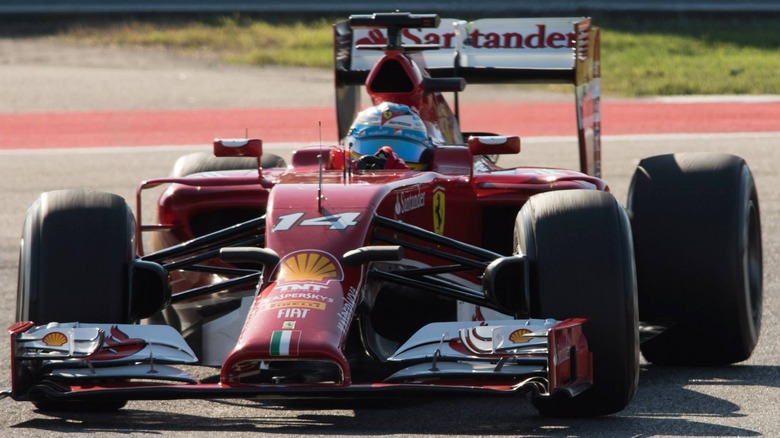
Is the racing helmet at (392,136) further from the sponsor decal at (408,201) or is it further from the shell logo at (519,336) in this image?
the shell logo at (519,336)

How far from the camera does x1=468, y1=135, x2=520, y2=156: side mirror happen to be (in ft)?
23.1

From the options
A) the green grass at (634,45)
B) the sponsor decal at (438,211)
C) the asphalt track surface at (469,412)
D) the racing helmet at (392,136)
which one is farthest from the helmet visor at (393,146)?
the green grass at (634,45)

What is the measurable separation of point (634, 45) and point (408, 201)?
62.8ft

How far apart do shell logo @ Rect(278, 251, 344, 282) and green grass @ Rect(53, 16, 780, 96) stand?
52.1 feet

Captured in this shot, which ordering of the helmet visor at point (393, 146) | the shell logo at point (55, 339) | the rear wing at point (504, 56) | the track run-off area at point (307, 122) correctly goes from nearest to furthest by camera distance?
the shell logo at point (55, 339), the helmet visor at point (393, 146), the rear wing at point (504, 56), the track run-off area at point (307, 122)

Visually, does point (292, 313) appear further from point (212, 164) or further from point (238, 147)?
point (212, 164)

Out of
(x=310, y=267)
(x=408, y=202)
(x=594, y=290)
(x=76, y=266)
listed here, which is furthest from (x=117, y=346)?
(x=594, y=290)

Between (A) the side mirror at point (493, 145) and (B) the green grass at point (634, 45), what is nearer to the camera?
(A) the side mirror at point (493, 145)

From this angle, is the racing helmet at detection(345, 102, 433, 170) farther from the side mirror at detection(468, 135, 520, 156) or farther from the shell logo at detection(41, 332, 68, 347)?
the shell logo at detection(41, 332, 68, 347)

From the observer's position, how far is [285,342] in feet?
17.6

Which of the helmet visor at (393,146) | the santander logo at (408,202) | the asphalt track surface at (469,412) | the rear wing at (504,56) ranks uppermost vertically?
the rear wing at (504,56)

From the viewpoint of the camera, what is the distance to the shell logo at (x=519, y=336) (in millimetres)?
5547

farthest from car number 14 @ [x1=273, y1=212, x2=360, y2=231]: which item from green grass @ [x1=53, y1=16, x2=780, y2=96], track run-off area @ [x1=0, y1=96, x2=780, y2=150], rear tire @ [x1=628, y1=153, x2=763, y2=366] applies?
green grass @ [x1=53, y1=16, x2=780, y2=96]

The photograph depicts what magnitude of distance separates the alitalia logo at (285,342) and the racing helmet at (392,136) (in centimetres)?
237
